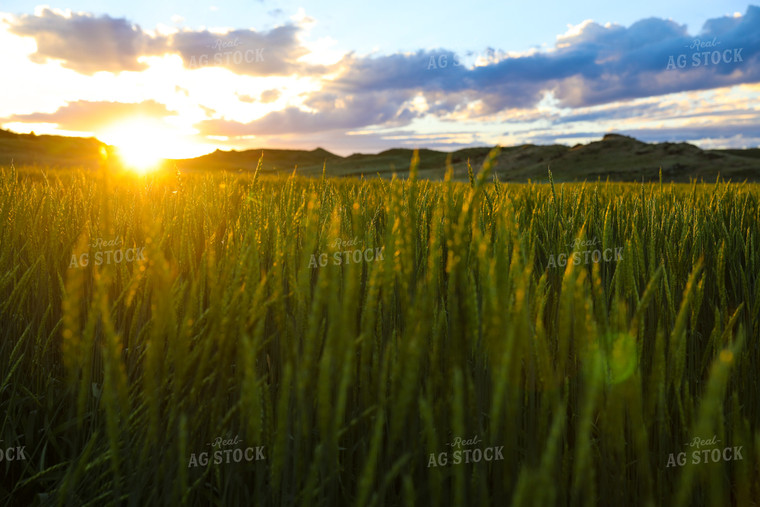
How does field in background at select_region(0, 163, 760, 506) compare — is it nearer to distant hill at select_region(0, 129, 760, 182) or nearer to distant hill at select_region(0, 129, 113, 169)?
distant hill at select_region(0, 129, 760, 182)

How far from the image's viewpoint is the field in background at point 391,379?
59 centimetres

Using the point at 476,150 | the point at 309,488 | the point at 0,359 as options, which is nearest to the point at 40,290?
the point at 0,359

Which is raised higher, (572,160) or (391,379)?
(572,160)

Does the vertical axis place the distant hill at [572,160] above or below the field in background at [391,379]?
above

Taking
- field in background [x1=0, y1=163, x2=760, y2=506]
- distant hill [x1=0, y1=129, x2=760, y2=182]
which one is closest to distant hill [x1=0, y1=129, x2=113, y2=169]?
distant hill [x1=0, y1=129, x2=760, y2=182]

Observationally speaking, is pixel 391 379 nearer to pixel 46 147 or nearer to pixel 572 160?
pixel 572 160

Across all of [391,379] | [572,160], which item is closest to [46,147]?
[572,160]

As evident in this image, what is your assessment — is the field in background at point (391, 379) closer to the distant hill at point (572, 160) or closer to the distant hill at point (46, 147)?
the distant hill at point (572, 160)

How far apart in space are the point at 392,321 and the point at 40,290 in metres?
1.13

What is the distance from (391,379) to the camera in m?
0.84

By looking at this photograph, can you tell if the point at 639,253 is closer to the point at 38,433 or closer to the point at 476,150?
the point at 38,433

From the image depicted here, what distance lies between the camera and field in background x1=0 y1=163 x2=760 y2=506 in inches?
23.0

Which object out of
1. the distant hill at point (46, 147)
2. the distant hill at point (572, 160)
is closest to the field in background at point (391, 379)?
the distant hill at point (572, 160)

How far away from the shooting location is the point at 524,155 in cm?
4256
